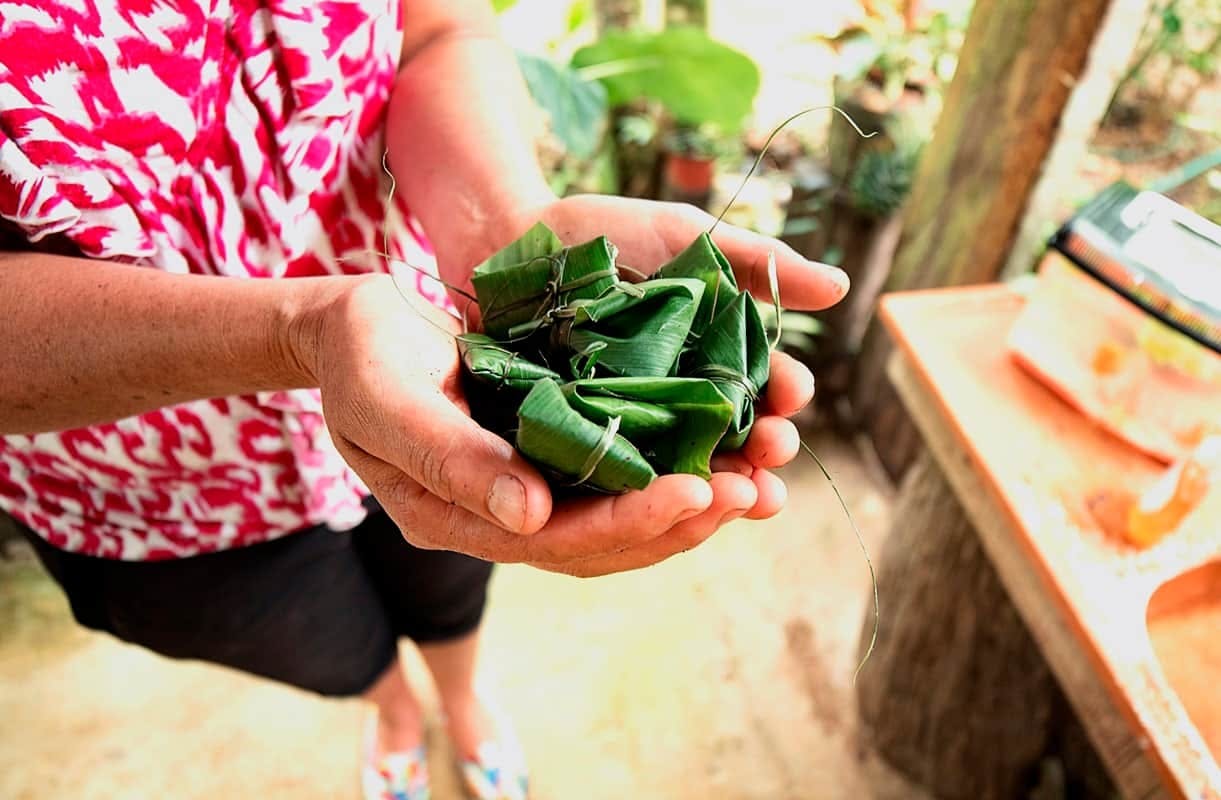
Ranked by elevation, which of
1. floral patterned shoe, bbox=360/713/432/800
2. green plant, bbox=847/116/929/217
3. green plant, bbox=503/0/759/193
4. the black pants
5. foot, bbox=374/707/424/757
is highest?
green plant, bbox=503/0/759/193

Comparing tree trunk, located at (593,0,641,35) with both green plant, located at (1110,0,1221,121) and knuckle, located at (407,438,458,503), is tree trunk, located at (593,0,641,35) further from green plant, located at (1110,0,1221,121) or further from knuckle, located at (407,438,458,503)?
knuckle, located at (407,438,458,503)

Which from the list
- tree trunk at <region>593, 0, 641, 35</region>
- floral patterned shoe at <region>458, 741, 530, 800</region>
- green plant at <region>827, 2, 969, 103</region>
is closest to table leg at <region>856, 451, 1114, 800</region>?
floral patterned shoe at <region>458, 741, 530, 800</region>

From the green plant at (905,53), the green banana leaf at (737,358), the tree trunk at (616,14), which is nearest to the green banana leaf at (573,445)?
the green banana leaf at (737,358)

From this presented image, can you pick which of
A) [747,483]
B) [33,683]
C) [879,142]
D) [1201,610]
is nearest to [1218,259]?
[1201,610]

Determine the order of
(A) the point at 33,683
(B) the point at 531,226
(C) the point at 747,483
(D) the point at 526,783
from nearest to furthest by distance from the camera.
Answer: (C) the point at 747,483 < (B) the point at 531,226 < (D) the point at 526,783 < (A) the point at 33,683

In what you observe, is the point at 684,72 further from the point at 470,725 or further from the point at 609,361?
the point at 470,725

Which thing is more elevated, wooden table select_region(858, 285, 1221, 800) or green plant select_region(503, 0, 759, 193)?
green plant select_region(503, 0, 759, 193)

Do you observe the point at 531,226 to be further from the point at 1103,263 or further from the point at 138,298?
the point at 1103,263
